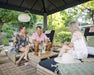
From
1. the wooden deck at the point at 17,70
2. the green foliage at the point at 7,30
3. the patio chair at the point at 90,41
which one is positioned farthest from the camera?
the green foliage at the point at 7,30

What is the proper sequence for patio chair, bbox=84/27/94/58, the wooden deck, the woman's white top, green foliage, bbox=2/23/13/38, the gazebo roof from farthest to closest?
green foliage, bbox=2/23/13/38
the gazebo roof
patio chair, bbox=84/27/94/58
the wooden deck
the woman's white top

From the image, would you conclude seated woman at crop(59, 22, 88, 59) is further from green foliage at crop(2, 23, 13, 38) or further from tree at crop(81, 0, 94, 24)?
green foliage at crop(2, 23, 13, 38)

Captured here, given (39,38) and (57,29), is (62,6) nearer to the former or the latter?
(39,38)

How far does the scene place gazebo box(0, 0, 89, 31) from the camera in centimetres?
311

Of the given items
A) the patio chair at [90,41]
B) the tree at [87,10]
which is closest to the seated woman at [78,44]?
the patio chair at [90,41]

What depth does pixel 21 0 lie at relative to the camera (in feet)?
10.7

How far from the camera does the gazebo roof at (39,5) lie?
122 inches

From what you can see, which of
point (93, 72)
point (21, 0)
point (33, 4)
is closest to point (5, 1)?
point (21, 0)

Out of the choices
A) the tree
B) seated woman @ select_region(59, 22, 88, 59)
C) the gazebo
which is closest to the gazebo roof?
the gazebo

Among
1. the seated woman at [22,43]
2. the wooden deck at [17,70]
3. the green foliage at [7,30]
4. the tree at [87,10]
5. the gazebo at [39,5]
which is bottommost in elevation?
the wooden deck at [17,70]

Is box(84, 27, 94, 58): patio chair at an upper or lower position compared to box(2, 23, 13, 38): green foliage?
lower

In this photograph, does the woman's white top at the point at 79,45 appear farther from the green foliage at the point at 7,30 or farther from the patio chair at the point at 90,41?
the green foliage at the point at 7,30

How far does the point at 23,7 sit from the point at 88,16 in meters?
5.28

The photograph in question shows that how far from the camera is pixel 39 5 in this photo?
12.5 feet
